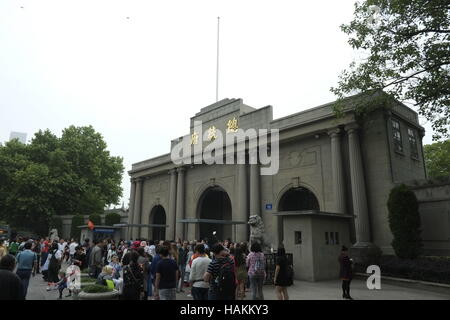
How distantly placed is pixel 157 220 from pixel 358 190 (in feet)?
84.9

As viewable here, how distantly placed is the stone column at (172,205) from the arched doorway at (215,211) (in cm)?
308

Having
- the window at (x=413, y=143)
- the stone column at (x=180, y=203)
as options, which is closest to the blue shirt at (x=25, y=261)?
the stone column at (x=180, y=203)

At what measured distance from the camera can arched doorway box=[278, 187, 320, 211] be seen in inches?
983

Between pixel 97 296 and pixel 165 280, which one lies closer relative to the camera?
pixel 165 280

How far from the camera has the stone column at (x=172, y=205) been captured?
109 ft

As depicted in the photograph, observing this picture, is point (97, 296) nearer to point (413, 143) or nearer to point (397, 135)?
point (397, 135)

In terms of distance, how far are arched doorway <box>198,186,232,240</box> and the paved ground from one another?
17.5 meters

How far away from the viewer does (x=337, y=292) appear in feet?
43.2

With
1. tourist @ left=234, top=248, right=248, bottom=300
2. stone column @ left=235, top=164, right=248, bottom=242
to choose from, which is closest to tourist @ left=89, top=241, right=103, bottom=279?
tourist @ left=234, top=248, right=248, bottom=300

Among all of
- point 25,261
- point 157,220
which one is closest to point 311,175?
point 25,261

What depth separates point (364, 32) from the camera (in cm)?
1658

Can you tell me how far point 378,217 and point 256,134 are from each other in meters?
11.1

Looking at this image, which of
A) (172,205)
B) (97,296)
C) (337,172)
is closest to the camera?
(97,296)
